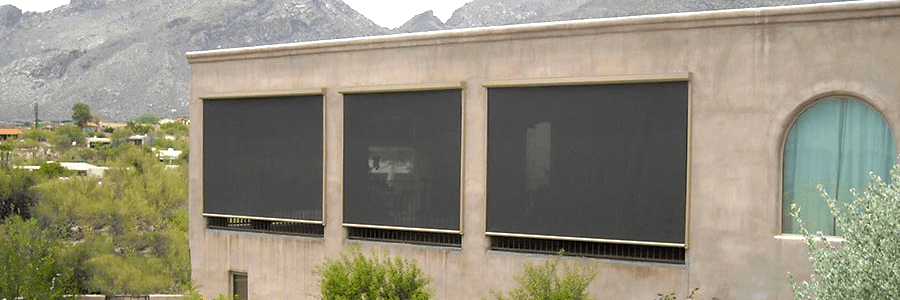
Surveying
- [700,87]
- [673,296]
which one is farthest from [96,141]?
[700,87]

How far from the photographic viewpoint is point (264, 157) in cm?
2822

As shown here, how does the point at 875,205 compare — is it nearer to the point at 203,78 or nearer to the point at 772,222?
the point at 772,222

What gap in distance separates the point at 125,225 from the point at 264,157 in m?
43.1

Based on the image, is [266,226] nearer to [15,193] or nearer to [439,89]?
[439,89]

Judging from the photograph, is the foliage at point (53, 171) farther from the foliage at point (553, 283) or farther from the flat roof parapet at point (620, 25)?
the foliage at point (553, 283)

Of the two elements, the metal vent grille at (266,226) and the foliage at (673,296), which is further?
the metal vent grille at (266,226)

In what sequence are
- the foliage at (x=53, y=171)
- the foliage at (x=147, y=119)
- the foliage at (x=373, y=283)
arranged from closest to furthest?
the foliage at (x=373, y=283), the foliage at (x=53, y=171), the foliage at (x=147, y=119)

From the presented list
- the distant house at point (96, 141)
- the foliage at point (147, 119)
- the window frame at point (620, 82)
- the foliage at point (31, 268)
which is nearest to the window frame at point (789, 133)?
the window frame at point (620, 82)

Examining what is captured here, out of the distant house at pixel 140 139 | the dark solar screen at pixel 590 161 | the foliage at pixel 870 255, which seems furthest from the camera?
the distant house at pixel 140 139

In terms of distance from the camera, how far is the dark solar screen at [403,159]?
81.4ft

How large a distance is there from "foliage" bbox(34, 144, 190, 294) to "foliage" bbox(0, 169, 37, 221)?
1008 mm

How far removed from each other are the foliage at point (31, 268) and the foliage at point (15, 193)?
20684mm

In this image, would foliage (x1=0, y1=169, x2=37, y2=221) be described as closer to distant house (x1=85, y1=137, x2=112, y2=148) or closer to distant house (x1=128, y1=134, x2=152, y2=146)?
distant house (x1=128, y1=134, x2=152, y2=146)

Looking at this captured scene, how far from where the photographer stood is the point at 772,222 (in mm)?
20781
